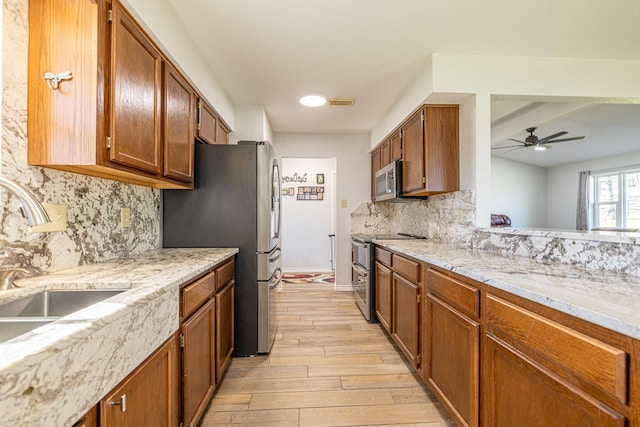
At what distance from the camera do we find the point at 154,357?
1.01m

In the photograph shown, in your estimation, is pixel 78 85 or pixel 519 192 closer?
pixel 78 85

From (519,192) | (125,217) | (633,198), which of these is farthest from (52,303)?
(519,192)

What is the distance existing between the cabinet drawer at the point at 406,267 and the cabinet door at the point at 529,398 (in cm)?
72

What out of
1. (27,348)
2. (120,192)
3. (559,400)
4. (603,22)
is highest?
(603,22)

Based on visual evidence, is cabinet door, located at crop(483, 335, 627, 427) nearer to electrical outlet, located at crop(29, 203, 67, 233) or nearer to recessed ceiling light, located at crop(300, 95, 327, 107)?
electrical outlet, located at crop(29, 203, 67, 233)

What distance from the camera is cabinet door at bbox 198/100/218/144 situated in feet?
7.47

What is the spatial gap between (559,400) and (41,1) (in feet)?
7.64

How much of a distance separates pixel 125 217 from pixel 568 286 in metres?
2.19

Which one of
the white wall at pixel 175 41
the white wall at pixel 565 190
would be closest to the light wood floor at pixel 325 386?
the white wall at pixel 175 41

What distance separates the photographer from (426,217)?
9.98 feet

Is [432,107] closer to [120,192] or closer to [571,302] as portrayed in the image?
[571,302]

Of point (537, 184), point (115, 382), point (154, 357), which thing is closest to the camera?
point (115, 382)

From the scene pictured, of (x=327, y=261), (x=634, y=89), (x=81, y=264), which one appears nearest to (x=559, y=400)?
(x=81, y=264)

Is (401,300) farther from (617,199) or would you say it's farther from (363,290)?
(617,199)
